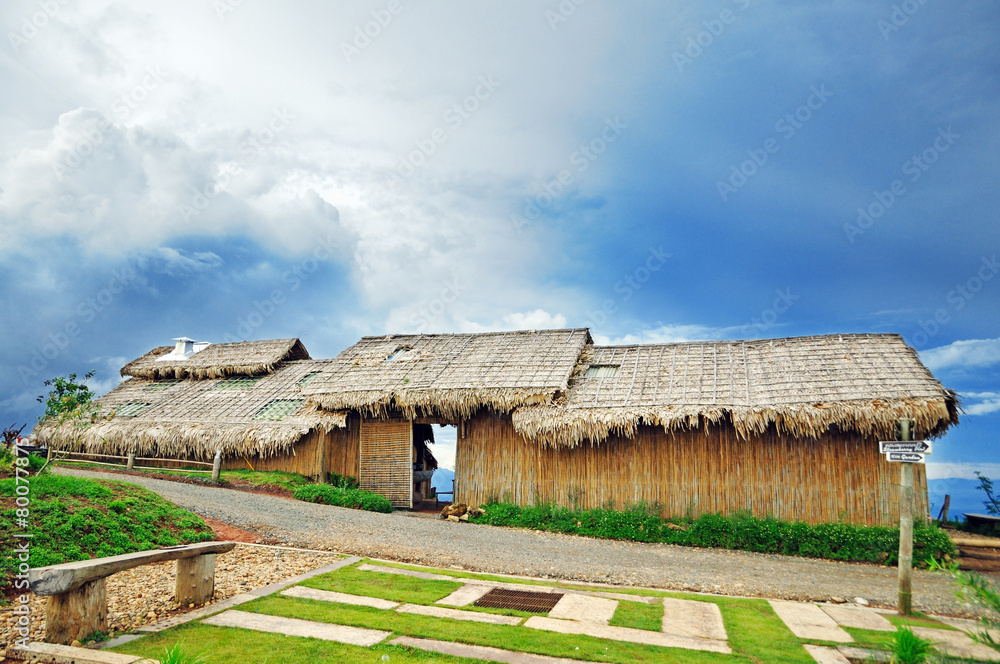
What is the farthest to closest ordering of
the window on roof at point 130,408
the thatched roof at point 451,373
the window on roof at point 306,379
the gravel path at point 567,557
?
the window on roof at point 130,408 → the window on roof at point 306,379 → the thatched roof at point 451,373 → the gravel path at point 567,557

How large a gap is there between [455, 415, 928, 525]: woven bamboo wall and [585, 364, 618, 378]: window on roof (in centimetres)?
215

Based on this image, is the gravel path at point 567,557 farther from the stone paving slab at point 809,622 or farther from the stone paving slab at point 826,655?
the stone paving slab at point 826,655

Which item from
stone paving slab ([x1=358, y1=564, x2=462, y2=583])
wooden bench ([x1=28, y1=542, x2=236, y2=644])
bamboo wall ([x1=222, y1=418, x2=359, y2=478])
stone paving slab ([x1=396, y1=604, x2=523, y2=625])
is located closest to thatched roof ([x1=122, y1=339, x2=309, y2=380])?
bamboo wall ([x1=222, y1=418, x2=359, y2=478])

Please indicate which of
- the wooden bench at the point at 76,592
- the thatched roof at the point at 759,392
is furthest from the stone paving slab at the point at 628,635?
the thatched roof at the point at 759,392

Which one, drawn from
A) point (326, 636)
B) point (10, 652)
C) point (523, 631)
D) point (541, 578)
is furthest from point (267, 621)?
point (541, 578)

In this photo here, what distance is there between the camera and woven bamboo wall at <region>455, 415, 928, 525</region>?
10562 mm

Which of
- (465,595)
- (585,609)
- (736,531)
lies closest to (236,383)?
(465,595)

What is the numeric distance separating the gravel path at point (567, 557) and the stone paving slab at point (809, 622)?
82 cm

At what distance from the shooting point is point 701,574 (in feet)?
26.9

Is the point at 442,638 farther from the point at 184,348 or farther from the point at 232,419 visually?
the point at 184,348

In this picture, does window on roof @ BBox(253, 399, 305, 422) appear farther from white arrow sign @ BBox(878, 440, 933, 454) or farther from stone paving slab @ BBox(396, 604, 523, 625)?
white arrow sign @ BBox(878, 440, 933, 454)

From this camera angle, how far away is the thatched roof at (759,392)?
10461mm

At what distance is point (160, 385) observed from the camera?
21.6 meters

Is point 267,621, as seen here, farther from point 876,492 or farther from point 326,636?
point 876,492
